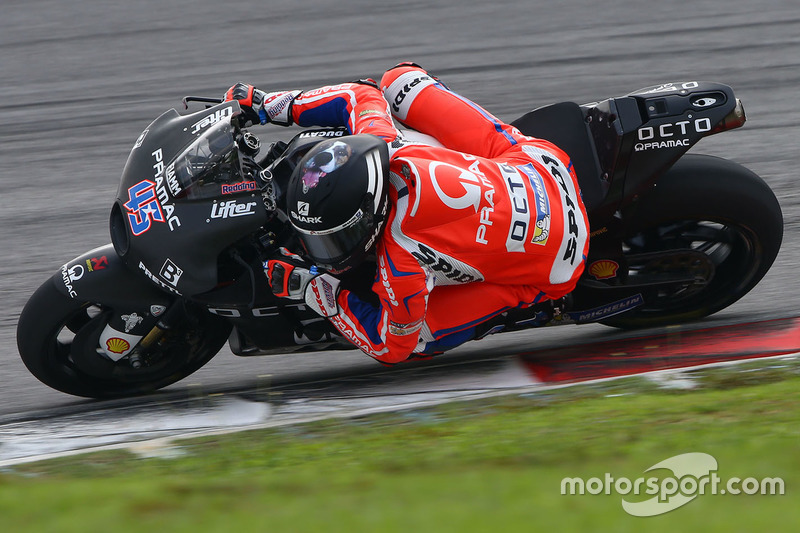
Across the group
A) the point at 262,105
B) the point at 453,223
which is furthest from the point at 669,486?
the point at 262,105

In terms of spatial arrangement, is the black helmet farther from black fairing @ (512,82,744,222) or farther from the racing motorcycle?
black fairing @ (512,82,744,222)

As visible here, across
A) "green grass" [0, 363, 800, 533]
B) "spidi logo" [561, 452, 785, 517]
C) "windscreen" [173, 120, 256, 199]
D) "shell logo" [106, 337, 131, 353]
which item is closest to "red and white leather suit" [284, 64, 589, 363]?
"green grass" [0, 363, 800, 533]

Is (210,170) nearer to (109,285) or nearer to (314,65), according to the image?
(109,285)

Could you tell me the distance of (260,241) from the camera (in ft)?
14.1

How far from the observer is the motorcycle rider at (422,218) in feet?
12.7

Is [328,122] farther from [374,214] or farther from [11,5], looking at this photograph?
[11,5]

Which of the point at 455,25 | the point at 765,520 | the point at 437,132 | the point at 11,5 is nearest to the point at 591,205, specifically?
the point at 437,132

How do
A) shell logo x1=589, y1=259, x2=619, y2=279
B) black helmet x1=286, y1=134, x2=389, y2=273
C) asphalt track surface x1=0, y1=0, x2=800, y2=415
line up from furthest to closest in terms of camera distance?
1. asphalt track surface x1=0, y1=0, x2=800, y2=415
2. shell logo x1=589, y1=259, x2=619, y2=279
3. black helmet x1=286, y1=134, x2=389, y2=273

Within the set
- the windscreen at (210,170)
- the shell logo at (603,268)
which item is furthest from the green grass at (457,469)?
the windscreen at (210,170)

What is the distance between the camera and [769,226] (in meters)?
4.71

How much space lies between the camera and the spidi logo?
9.80ft

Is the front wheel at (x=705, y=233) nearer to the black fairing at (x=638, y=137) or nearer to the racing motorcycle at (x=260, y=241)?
the racing motorcycle at (x=260, y=241)

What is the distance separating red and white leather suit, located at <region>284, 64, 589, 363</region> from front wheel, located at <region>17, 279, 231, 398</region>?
73 cm

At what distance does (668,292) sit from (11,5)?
25.2 feet
